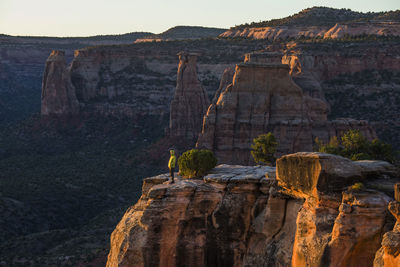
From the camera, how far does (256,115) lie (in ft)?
201

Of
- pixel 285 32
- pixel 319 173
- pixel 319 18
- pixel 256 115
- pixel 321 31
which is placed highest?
pixel 319 18

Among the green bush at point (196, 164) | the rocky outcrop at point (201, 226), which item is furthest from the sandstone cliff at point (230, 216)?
the green bush at point (196, 164)

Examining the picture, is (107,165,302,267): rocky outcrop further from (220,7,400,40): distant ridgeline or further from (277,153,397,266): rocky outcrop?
(220,7,400,40): distant ridgeline

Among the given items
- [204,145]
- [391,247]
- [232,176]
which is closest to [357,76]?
[204,145]

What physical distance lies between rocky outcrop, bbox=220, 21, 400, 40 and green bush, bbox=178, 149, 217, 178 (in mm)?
90858

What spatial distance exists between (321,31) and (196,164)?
10352 centimetres

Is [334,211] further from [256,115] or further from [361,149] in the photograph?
[256,115]

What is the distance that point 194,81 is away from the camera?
90812mm

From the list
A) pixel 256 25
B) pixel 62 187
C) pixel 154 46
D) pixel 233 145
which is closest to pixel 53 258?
pixel 233 145

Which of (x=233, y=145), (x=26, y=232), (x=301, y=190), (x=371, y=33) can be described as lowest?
(x=26, y=232)

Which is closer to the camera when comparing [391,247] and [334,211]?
[391,247]

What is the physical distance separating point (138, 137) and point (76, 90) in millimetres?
16146

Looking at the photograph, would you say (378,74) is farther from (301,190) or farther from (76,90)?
(301,190)

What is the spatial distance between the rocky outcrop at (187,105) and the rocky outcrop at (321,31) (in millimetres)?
37527
